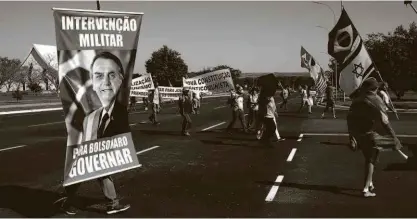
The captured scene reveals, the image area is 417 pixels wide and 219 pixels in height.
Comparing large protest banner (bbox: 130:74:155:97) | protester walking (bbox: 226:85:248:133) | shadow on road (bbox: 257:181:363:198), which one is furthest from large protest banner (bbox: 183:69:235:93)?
shadow on road (bbox: 257:181:363:198)

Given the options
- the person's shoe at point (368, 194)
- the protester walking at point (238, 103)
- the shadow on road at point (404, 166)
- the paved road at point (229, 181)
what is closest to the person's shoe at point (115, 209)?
the paved road at point (229, 181)

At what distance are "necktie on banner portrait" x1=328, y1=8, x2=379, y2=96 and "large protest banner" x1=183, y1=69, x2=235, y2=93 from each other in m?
9.49

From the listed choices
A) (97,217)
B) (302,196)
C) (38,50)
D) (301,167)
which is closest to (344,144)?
(301,167)

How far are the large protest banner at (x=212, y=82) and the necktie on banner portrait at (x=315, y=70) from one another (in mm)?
7922

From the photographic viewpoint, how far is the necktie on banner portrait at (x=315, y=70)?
24.8 m

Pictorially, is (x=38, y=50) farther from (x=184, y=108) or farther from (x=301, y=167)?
(x=301, y=167)

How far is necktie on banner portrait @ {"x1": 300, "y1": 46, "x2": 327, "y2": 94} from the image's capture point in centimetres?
2484

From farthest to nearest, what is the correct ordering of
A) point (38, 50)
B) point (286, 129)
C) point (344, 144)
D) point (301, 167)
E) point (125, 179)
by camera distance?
1. point (38, 50)
2. point (286, 129)
3. point (344, 144)
4. point (301, 167)
5. point (125, 179)

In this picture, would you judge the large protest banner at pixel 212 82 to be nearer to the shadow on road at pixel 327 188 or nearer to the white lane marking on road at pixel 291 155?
the white lane marking on road at pixel 291 155

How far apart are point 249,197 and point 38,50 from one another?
153 feet

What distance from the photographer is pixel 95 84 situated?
6.09 metres

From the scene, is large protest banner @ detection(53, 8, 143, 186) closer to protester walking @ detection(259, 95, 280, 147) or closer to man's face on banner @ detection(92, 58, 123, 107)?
man's face on banner @ detection(92, 58, 123, 107)

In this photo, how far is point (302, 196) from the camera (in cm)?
751

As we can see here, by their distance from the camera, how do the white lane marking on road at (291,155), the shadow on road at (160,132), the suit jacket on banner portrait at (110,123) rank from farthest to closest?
the shadow on road at (160,132)
the white lane marking on road at (291,155)
the suit jacket on banner portrait at (110,123)
